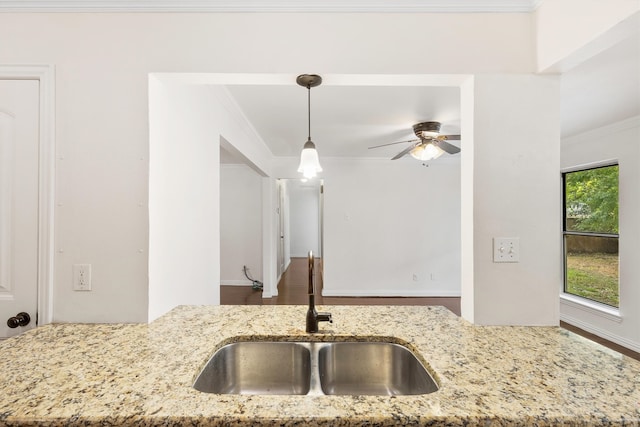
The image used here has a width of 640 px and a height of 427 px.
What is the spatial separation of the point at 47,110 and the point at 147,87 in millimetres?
441

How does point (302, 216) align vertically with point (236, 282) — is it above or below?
above

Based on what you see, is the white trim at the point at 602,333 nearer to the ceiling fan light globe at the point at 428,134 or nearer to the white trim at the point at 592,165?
the white trim at the point at 592,165

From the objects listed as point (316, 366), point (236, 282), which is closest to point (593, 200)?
point (316, 366)

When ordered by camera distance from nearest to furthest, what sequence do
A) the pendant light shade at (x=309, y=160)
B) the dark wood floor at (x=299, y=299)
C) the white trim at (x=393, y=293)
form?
the pendant light shade at (x=309, y=160), the dark wood floor at (x=299, y=299), the white trim at (x=393, y=293)

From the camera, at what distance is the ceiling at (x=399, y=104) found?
2.13 meters

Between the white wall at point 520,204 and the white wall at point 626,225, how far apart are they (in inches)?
115

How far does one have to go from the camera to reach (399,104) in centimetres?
269

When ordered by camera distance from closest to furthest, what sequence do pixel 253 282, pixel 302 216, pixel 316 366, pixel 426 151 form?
pixel 316 366 → pixel 426 151 → pixel 253 282 → pixel 302 216

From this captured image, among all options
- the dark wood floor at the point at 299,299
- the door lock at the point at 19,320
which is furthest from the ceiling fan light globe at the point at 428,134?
the door lock at the point at 19,320

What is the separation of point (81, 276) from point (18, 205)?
419 mm

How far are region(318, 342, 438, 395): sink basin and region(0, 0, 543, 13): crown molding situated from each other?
1482mm

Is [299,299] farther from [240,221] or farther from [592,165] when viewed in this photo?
[592,165]

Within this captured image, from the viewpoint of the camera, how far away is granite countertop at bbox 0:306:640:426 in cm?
72

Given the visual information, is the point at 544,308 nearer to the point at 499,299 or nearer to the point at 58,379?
the point at 499,299
